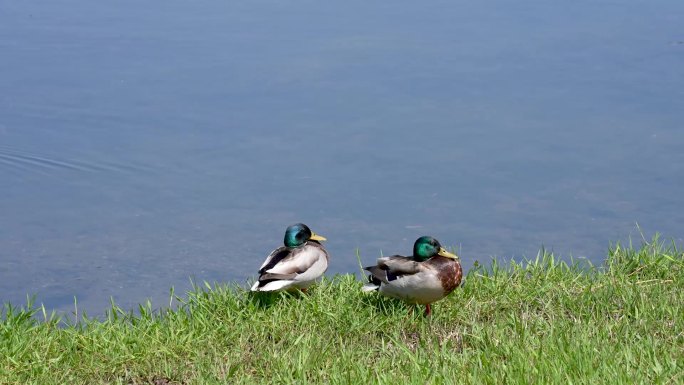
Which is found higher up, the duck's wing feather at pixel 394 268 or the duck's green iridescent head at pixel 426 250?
the duck's green iridescent head at pixel 426 250

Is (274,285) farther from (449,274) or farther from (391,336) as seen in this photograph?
(449,274)

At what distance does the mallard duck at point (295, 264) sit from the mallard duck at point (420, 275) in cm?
32

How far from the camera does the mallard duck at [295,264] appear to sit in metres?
6.13

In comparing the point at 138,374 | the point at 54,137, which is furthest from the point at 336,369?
the point at 54,137

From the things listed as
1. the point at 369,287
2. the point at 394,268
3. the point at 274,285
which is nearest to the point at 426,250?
the point at 394,268

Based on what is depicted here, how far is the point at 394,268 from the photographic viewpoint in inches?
238

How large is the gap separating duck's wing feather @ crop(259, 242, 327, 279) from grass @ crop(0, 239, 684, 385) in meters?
0.14

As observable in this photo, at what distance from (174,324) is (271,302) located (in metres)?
0.56

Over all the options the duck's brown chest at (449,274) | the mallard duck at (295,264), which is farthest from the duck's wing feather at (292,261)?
the duck's brown chest at (449,274)

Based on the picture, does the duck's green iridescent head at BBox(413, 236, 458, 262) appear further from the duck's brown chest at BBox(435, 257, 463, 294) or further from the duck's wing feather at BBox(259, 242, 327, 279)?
the duck's wing feather at BBox(259, 242, 327, 279)

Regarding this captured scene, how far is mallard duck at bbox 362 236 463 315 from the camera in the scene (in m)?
5.90

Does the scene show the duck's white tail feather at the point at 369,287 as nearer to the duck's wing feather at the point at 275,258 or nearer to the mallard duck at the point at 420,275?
the mallard duck at the point at 420,275

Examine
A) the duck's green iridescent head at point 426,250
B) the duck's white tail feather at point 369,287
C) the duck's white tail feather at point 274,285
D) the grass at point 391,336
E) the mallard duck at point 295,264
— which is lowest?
the grass at point 391,336

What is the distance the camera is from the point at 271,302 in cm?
627
